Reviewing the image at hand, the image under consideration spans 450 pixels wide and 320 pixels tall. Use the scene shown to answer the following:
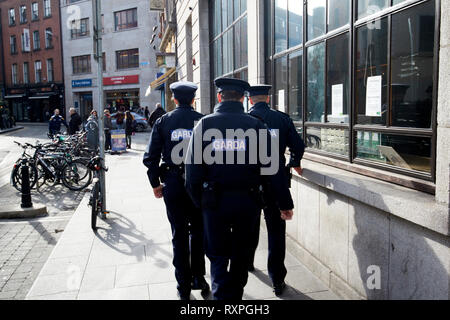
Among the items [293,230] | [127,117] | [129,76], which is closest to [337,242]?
[293,230]

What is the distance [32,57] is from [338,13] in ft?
153

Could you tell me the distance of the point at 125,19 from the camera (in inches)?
1543

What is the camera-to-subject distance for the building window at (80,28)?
4103cm

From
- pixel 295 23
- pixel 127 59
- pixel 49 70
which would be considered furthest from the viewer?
pixel 49 70

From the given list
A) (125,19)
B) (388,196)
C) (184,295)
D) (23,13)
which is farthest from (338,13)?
(23,13)

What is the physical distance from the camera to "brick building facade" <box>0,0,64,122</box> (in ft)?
139

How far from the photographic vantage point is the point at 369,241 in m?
3.38

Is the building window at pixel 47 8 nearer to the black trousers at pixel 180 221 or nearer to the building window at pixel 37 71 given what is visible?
the building window at pixel 37 71

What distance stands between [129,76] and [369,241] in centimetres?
3838

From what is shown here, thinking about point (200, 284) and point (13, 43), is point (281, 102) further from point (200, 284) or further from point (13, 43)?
point (13, 43)

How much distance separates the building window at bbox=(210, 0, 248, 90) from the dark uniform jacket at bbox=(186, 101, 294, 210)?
15.7 ft

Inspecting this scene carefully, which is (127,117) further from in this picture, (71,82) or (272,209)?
(71,82)

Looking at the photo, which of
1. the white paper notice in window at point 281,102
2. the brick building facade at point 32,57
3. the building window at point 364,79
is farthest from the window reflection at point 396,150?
the brick building facade at point 32,57

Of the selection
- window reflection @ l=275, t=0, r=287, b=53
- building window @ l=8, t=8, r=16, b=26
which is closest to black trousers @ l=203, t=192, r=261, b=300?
window reflection @ l=275, t=0, r=287, b=53
